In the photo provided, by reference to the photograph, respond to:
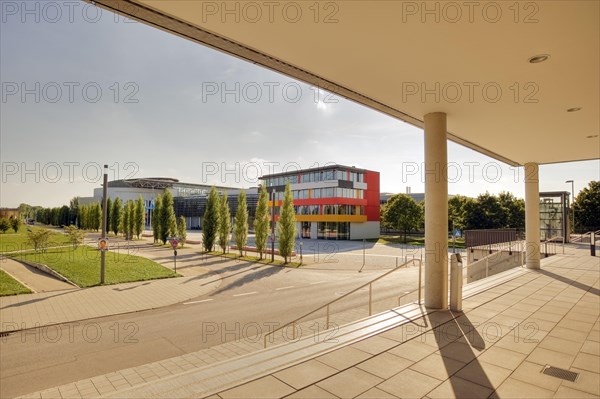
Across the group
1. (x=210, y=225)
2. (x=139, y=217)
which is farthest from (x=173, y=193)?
(x=210, y=225)

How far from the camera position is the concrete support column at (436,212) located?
805 cm

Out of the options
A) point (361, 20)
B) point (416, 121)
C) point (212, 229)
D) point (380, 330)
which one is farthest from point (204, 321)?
point (212, 229)

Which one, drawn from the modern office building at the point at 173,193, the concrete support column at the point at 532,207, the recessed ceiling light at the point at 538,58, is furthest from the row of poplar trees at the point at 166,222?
the recessed ceiling light at the point at 538,58

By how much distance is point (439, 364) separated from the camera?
493cm

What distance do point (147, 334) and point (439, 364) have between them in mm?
7711

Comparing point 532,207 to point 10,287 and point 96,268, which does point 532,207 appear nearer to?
point 96,268

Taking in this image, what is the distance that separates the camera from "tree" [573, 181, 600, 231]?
40500 millimetres

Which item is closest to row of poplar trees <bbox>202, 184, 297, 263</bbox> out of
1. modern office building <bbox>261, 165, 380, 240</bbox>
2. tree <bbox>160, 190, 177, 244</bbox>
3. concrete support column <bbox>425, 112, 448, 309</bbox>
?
tree <bbox>160, 190, 177, 244</bbox>

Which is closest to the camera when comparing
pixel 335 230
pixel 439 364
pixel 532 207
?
pixel 439 364

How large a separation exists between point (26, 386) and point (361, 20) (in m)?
8.44

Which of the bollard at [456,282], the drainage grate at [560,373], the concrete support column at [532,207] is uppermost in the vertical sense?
the concrete support column at [532,207]

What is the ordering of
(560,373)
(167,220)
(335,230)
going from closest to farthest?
1. (560,373)
2. (167,220)
3. (335,230)

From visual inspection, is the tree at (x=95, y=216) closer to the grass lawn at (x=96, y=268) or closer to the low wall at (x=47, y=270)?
the grass lawn at (x=96, y=268)

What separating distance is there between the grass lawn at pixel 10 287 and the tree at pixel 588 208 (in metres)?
53.4
